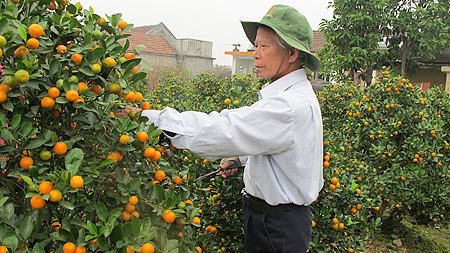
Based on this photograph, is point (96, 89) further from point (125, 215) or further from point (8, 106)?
point (125, 215)

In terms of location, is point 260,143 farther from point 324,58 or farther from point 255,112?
point 324,58

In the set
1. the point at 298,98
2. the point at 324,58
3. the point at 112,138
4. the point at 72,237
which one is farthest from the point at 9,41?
the point at 324,58

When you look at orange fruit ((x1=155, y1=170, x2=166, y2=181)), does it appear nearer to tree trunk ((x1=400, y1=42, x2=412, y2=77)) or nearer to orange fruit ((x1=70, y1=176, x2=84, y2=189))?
orange fruit ((x1=70, y1=176, x2=84, y2=189))

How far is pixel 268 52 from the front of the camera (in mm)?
1874

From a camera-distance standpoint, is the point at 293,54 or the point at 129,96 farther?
the point at 293,54

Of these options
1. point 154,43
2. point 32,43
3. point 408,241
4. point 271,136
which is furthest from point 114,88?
point 154,43

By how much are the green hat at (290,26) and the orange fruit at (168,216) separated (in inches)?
37.6

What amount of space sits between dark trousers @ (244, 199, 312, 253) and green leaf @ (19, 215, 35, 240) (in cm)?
111

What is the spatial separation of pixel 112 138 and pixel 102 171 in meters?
0.12

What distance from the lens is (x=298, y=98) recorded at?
1702 mm

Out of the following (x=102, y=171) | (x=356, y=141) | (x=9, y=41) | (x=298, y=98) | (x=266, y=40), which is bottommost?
(x=356, y=141)

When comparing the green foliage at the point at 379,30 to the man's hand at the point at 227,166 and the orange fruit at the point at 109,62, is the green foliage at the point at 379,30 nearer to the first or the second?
the man's hand at the point at 227,166

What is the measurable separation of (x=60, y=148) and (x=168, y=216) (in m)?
0.40

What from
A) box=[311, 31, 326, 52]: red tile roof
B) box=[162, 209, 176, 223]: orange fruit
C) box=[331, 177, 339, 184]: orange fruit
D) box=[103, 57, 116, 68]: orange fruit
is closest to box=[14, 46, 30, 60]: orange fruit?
box=[103, 57, 116, 68]: orange fruit
